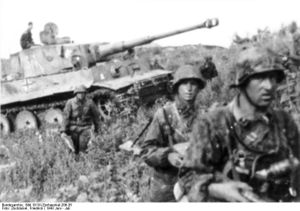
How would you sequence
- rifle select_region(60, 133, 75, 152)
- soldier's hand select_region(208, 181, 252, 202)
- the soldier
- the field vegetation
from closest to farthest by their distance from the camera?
1. soldier's hand select_region(208, 181, 252, 202)
2. the soldier
3. the field vegetation
4. rifle select_region(60, 133, 75, 152)

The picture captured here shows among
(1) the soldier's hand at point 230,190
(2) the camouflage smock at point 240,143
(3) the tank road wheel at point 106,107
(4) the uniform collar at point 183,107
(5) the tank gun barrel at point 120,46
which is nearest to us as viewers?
(1) the soldier's hand at point 230,190

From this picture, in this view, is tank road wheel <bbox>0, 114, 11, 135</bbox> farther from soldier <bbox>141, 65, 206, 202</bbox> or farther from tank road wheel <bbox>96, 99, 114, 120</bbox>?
soldier <bbox>141, 65, 206, 202</bbox>

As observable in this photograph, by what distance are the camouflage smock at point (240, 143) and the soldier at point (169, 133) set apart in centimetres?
93

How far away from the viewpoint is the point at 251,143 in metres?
2.69

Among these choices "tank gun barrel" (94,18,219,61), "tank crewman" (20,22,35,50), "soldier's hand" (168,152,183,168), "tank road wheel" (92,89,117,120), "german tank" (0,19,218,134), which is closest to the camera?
"soldier's hand" (168,152,183,168)

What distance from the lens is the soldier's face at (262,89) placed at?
265 cm

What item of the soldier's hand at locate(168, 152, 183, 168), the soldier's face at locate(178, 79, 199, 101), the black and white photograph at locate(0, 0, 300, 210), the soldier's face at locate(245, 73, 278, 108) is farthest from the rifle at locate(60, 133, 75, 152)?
the soldier's face at locate(245, 73, 278, 108)

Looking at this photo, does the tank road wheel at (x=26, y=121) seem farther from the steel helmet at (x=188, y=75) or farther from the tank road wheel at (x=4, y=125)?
the steel helmet at (x=188, y=75)

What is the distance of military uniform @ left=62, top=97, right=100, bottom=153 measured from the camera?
330 inches

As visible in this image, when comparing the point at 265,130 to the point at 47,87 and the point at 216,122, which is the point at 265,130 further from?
the point at 47,87

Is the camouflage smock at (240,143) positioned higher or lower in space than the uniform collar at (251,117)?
lower

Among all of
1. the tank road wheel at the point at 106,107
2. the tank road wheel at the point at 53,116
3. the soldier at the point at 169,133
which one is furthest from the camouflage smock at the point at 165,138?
the tank road wheel at the point at 53,116

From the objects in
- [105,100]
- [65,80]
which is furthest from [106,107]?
[65,80]

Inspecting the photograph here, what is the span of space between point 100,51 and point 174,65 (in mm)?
1643
